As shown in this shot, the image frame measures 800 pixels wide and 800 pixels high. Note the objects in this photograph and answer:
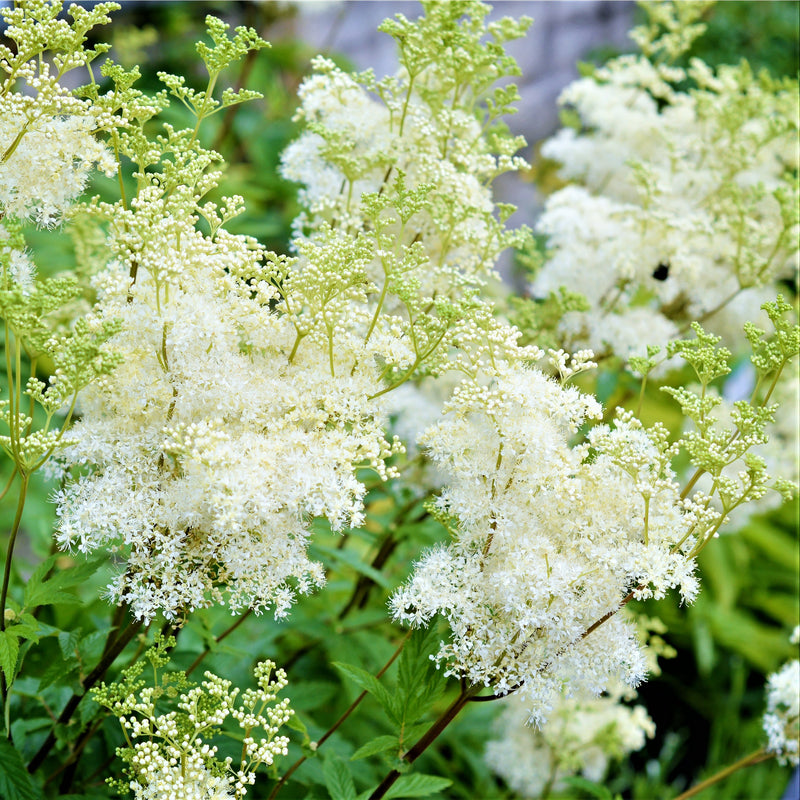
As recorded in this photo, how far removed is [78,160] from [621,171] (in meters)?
1.67

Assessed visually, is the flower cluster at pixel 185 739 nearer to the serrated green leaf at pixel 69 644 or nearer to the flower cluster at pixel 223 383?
the flower cluster at pixel 223 383

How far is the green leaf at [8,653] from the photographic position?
120cm

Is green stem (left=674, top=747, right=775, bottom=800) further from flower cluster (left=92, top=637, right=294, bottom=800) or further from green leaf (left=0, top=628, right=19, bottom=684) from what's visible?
green leaf (left=0, top=628, right=19, bottom=684)

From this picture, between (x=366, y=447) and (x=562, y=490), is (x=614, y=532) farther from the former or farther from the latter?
(x=366, y=447)

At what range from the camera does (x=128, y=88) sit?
131 centimetres

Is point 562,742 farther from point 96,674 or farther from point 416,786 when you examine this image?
point 96,674

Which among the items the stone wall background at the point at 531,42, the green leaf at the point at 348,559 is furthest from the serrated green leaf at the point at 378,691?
the stone wall background at the point at 531,42

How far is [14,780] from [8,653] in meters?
0.24

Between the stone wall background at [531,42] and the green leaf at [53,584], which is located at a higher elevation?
the stone wall background at [531,42]

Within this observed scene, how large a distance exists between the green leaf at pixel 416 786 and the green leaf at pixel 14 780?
0.54 metres

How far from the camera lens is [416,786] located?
1340 mm

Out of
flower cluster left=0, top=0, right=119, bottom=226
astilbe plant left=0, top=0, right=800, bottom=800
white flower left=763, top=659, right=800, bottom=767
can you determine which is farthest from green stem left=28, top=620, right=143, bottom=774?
white flower left=763, top=659, right=800, bottom=767

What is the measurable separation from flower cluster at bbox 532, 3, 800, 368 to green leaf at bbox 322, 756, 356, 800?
1145 millimetres

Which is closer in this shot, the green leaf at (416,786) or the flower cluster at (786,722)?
the green leaf at (416,786)
